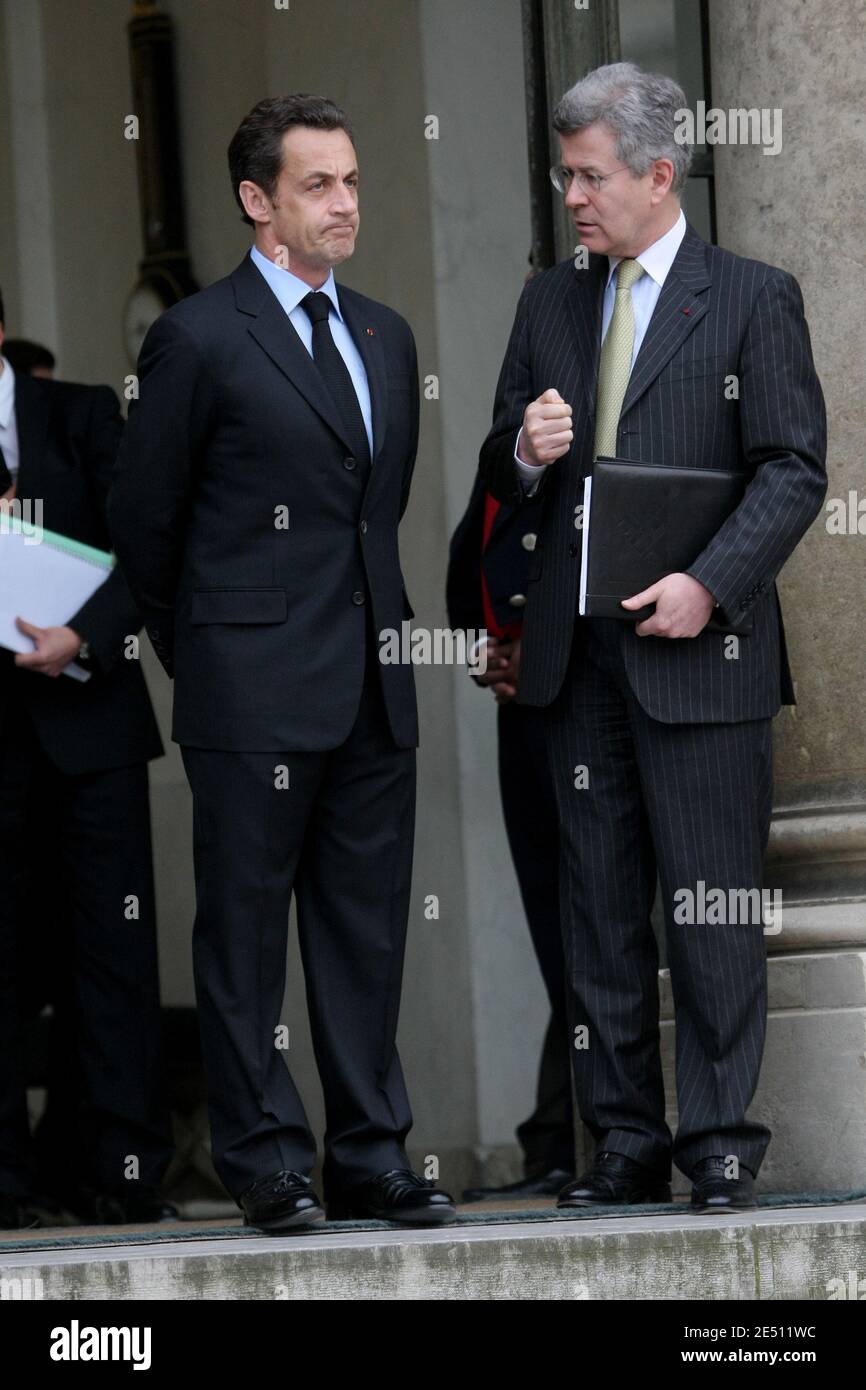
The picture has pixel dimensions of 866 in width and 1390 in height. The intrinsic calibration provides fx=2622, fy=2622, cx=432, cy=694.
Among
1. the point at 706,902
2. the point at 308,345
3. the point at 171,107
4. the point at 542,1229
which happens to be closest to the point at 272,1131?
the point at 542,1229

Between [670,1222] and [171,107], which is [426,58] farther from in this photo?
[670,1222]

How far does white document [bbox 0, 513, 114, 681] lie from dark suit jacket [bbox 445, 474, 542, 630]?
948 millimetres

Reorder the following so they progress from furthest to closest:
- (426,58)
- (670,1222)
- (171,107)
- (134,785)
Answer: (171,107) → (426,58) → (134,785) → (670,1222)

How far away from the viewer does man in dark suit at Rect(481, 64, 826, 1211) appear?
4734 millimetres

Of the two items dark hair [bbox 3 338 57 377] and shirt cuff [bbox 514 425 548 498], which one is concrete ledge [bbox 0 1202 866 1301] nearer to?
shirt cuff [bbox 514 425 548 498]

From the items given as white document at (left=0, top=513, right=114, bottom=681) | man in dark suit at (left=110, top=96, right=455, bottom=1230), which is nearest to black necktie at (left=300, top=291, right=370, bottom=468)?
man in dark suit at (left=110, top=96, right=455, bottom=1230)

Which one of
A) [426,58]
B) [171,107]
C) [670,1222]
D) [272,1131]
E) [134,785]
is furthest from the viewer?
[171,107]

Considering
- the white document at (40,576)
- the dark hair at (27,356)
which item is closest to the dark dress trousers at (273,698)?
the white document at (40,576)

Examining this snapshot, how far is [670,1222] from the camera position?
14.5 feet

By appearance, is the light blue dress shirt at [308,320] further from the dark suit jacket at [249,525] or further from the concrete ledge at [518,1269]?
the concrete ledge at [518,1269]

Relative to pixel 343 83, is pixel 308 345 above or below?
below

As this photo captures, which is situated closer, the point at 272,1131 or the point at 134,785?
the point at 272,1131

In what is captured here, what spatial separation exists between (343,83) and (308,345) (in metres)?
3.08

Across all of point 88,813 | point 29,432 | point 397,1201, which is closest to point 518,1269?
point 397,1201
